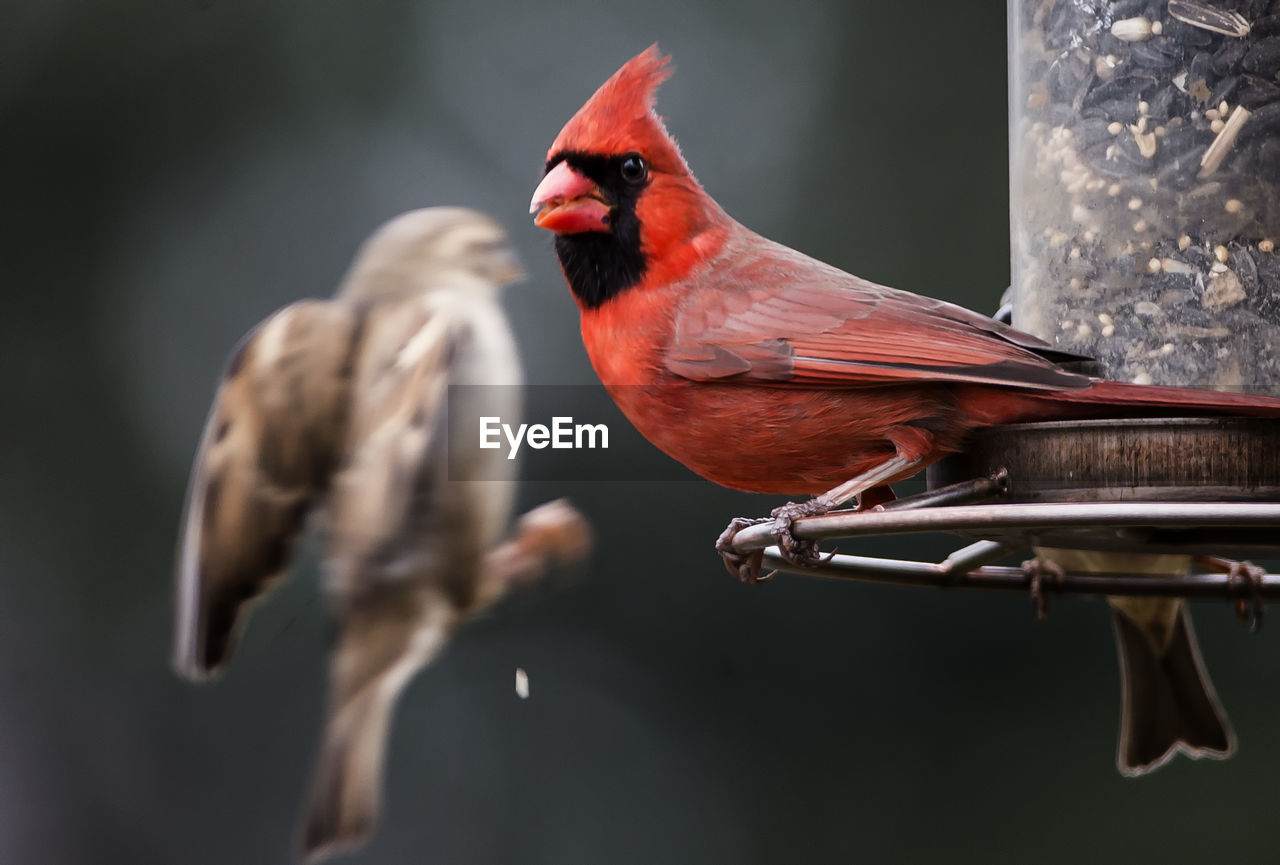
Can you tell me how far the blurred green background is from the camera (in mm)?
4629

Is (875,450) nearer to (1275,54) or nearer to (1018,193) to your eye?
(1018,193)

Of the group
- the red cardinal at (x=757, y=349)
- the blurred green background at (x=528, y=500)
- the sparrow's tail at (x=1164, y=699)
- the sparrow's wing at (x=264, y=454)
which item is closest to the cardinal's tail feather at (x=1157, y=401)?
the red cardinal at (x=757, y=349)

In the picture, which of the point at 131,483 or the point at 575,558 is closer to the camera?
the point at 575,558

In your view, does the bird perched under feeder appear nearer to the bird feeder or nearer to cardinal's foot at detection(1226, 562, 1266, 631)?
the bird feeder

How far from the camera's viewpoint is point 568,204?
2.16 metres

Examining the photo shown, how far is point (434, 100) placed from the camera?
5.35m

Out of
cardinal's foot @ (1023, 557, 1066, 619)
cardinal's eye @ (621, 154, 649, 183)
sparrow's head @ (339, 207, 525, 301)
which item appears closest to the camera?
cardinal's eye @ (621, 154, 649, 183)

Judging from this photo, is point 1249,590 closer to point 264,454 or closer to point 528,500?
point 264,454

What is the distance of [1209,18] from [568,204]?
2.95 ft

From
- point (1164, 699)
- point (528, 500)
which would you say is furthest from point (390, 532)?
point (1164, 699)

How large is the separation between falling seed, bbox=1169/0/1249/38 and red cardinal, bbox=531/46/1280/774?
48 cm

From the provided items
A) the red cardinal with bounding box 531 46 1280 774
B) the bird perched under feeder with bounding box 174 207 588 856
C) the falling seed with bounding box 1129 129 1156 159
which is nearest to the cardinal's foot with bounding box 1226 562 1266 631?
the red cardinal with bounding box 531 46 1280 774

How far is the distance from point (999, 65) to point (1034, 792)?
2260mm

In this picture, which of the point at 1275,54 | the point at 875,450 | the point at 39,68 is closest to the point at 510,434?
the point at 875,450
